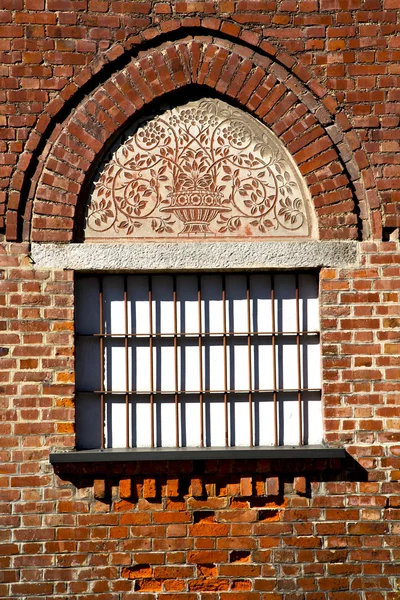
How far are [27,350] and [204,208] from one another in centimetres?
159

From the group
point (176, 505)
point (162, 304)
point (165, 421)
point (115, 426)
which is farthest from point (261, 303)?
point (176, 505)

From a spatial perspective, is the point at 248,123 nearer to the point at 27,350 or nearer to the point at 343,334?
the point at 343,334

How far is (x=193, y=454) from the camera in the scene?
5.03m

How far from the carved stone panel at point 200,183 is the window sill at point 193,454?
1488 mm

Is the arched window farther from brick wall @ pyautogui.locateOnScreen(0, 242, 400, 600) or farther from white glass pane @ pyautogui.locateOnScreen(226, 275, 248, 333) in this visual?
brick wall @ pyautogui.locateOnScreen(0, 242, 400, 600)

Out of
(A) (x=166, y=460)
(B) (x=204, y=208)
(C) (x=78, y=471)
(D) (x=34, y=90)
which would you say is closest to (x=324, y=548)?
(A) (x=166, y=460)

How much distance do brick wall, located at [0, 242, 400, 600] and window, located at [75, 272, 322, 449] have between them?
0.20m

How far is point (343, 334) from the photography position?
5180mm

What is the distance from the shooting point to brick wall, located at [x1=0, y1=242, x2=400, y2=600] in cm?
504

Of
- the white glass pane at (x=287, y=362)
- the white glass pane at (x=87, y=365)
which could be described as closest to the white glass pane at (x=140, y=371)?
the white glass pane at (x=87, y=365)

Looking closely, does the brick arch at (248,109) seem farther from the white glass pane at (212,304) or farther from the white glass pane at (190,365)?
the white glass pane at (190,365)

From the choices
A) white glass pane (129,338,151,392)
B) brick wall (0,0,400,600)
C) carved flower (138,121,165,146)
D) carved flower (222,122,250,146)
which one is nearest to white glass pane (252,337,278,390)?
brick wall (0,0,400,600)

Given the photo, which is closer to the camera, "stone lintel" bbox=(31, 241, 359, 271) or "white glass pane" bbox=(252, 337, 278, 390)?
"stone lintel" bbox=(31, 241, 359, 271)

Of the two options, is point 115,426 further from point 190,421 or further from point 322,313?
point 322,313
